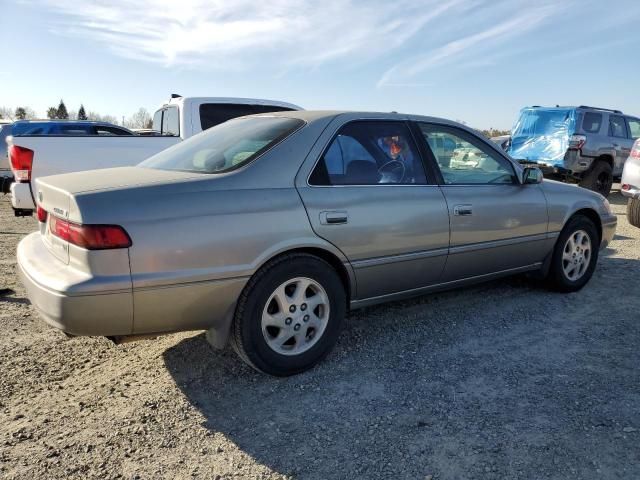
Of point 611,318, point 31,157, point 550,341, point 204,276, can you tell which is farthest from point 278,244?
point 31,157

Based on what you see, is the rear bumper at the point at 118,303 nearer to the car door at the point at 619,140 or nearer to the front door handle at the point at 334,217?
the front door handle at the point at 334,217

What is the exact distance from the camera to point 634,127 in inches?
483

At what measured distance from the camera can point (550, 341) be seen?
362 cm

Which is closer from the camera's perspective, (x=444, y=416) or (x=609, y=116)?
(x=444, y=416)

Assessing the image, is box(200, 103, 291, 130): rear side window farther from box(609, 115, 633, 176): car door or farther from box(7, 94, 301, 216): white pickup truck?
box(609, 115, 633, 176): car door

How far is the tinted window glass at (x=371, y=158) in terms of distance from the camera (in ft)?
10.6

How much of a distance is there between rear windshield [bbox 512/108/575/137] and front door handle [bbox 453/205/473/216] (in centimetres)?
844

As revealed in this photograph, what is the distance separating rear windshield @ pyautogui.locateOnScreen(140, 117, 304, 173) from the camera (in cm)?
308

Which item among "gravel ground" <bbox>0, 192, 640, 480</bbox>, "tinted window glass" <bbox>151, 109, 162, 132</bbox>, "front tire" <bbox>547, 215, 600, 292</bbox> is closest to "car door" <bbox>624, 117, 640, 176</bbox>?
"front tire" <bbox>547, 215, 600, 292</bbox>

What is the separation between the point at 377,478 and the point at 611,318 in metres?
2.78

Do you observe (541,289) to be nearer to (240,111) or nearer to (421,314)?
(421,314)

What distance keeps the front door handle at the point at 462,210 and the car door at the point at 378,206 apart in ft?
0.37

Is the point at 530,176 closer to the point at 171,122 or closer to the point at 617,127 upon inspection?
the point at 171,122

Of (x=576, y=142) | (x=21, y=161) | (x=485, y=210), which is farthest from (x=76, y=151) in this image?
(x=576, y=142)
